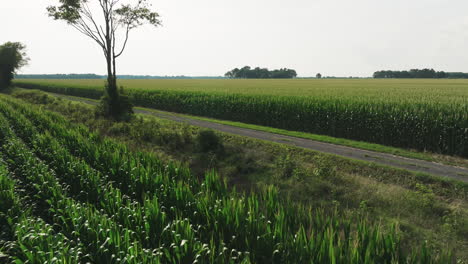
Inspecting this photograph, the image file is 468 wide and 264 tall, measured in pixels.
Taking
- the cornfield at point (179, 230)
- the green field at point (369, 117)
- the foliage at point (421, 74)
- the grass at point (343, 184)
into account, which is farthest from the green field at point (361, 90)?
the foliage at point (421, 74)

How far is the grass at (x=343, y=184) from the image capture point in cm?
776

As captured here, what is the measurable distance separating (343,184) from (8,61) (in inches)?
3189

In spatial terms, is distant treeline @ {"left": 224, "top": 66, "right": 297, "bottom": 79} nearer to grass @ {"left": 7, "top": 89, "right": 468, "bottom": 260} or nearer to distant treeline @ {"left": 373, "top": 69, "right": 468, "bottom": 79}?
distant treeline @ {"left": 373, "top": 69, "right": 468, "bottom": 79}

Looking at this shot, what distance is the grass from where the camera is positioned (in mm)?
7758

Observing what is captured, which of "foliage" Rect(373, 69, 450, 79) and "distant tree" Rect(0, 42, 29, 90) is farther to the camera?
"foliage" Rect(373, 69, 450, 79)

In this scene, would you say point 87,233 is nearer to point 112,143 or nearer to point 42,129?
point 112,143

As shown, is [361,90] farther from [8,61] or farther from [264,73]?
[264,73]

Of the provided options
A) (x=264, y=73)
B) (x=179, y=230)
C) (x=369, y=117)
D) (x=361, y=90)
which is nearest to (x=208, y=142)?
(x=369, y=117)

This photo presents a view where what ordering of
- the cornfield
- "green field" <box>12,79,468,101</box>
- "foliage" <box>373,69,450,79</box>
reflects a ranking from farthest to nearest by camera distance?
1. "foliage" <box>373,69,450,79</box>
2. "green field" <box>12,79,468,101</box>
3. the cornfield

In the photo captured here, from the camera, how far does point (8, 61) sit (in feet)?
221

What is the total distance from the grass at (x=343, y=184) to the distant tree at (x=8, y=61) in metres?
69.0

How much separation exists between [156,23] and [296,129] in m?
15.4

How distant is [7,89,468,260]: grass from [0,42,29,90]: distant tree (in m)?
69.0

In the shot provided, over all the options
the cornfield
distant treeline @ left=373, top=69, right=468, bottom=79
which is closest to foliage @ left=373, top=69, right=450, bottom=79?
distant treeline @ left=373, top=69, right=468, bottom=79
